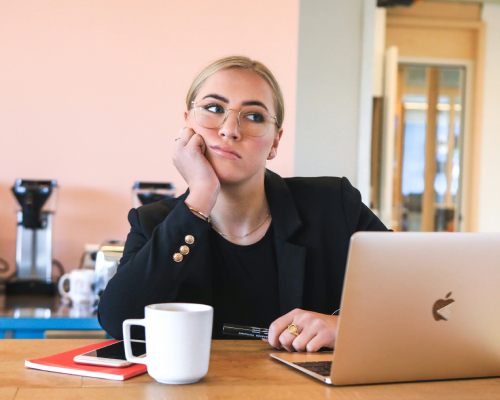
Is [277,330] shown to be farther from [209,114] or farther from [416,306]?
[209,114]

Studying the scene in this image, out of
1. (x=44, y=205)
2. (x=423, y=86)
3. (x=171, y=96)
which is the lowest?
(x=44, y=205)

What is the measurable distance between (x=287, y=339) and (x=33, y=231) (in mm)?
1392

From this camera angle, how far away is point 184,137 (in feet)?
3.85

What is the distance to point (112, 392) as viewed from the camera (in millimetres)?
621

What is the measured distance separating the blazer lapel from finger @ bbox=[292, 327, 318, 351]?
0.92 feet

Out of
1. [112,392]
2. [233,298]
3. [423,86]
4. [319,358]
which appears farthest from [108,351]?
[423,86]

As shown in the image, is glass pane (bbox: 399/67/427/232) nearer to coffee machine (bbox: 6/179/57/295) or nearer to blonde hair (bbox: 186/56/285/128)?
coffee machine (bbox: 6/179/57/295)

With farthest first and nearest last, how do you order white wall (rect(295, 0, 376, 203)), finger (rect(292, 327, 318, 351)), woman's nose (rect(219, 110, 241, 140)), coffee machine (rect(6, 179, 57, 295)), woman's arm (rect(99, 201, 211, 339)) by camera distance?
white wall (rect(295, 0, 376, 203))
coffee machine (rect(6, 179, 57, 295))
woman's nose (rect(219, 110, 241, 140))
woman's arm (rect(99, 201, 211, 339))
finger (rect(292, 327, 318, 351))

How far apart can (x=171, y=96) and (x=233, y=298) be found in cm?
116

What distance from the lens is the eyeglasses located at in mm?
1169

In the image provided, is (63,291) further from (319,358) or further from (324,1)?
(324,1)

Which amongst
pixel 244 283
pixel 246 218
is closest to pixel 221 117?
pixel 246 218

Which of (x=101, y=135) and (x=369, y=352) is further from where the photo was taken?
(x=101, y=135)

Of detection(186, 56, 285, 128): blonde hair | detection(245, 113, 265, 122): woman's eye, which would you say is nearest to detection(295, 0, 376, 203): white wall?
detection(186, 56, 285, 128): blonde hair
